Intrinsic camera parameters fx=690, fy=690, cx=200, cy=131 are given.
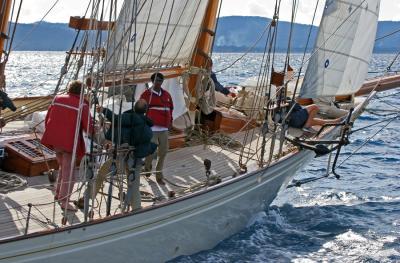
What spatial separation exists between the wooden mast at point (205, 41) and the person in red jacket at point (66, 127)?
4.60 metres

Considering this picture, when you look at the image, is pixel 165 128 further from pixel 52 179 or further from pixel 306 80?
pixel 306 80

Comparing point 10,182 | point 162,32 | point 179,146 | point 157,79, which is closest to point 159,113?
point 157,79

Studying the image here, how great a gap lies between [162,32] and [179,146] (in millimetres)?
1991

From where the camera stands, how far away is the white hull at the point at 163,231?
7242 millimetres

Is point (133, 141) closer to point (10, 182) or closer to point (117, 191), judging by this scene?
point (117, 191)

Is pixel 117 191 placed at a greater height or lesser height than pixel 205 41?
lesser

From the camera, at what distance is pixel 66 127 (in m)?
7.98

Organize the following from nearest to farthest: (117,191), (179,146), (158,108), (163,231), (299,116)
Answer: (163,231) < (117,191) < (158,108) < (179,146) < (299,116)

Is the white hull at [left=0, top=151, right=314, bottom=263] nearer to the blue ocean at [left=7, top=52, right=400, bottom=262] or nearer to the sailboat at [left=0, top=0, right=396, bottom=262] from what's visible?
the sailboat at [left=0, top=0, right=396, bottom=262]

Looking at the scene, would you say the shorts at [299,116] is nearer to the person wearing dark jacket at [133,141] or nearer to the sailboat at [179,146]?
the sailboat at [179,146]

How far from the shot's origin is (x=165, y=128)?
32.0ft

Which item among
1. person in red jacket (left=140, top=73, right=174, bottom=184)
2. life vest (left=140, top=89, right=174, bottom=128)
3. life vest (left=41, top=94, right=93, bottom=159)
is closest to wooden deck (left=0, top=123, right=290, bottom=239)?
person in red jacket (left=140, top=73, right=174, bottom=184)

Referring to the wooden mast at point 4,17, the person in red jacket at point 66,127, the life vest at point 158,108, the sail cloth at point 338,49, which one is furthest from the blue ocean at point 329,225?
the wooden mast at point 4,17

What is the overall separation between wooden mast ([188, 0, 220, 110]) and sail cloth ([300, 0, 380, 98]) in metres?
1.91
